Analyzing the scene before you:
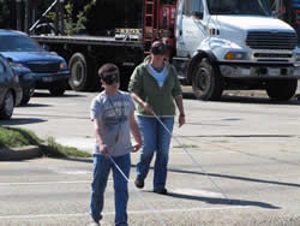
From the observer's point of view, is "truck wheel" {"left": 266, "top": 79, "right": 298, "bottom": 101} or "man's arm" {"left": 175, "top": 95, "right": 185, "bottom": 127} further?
"truck wheel" {"left": 266, "top": 79, "right": 298, "bottom": 101}

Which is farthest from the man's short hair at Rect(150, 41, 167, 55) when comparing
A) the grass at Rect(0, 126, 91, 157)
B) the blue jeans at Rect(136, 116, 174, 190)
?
the grass at Rect(0, 126, 91, 157)

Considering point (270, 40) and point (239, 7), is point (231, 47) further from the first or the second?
point (239, 7)

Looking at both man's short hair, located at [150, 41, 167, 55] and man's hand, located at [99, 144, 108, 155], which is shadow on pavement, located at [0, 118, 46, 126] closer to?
man's short hair, located at [150, 41, 167, 55]

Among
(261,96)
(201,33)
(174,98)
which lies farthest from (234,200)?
(261,96)

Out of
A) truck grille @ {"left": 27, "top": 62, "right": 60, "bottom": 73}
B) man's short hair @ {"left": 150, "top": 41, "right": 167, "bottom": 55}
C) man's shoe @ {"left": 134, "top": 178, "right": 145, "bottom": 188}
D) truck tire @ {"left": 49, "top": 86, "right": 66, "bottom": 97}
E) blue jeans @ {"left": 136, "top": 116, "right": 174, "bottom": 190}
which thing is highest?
man's short hair @ {"left": 150, "top": 41, "right": 167, "bottom": 55}

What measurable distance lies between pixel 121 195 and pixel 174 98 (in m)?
2.73

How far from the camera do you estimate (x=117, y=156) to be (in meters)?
7.99

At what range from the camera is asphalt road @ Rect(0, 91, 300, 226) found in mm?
8914

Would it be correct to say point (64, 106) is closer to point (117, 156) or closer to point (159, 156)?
point (159, 156)

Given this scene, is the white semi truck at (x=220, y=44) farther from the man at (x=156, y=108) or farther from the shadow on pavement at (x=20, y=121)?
the man at (x=156, y=108)

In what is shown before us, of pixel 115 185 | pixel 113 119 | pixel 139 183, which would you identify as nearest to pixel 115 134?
pixel 113 119

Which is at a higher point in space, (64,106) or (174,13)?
(174,13)

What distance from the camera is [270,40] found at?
24812mm

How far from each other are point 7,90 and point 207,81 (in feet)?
25.9
